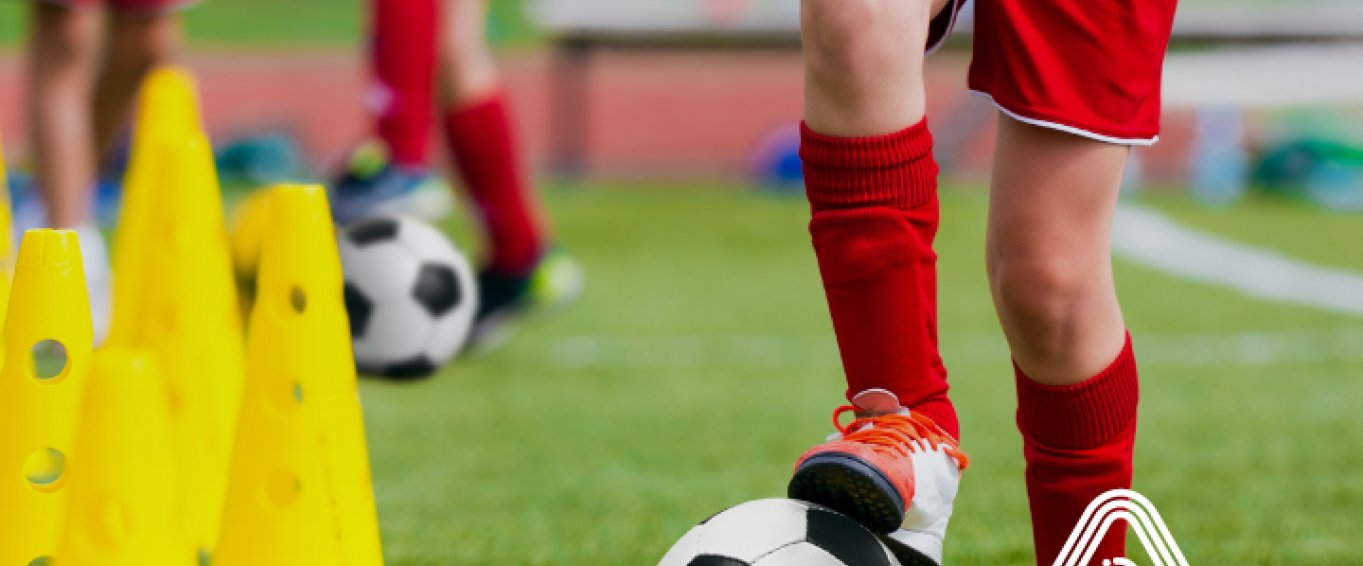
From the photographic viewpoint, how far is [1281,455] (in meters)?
3.02

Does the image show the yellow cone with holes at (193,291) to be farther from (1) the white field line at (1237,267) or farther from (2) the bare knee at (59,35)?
(1) the white field line at (1237,267)

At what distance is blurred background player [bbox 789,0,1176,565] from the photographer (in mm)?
1642

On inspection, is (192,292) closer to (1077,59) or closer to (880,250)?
(880,250)

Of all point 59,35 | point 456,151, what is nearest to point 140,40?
point 59,35

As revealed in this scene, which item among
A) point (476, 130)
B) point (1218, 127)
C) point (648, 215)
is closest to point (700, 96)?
point (1218, 127)

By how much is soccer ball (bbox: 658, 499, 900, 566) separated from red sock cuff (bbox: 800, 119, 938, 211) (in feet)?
1.06

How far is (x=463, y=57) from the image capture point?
4062 mm

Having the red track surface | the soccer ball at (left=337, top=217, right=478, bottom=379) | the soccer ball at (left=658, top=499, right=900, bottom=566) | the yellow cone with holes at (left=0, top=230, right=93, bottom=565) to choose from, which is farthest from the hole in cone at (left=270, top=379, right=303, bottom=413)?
the red track surface

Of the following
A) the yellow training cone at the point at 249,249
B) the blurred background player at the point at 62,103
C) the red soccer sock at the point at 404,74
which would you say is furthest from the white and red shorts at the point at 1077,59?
the blurred background player at the point at 62,103

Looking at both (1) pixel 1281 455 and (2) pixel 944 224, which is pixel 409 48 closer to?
(1) pixel 1281 455

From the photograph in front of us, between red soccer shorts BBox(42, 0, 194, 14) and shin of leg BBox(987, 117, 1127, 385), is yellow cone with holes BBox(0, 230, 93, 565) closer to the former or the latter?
shin of leg BBox(987, 117, 1127, 385)

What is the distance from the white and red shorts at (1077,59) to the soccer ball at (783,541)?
486mm

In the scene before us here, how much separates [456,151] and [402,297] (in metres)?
1.28

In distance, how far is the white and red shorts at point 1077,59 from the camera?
172 cm
